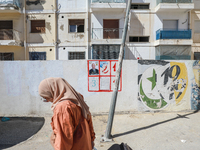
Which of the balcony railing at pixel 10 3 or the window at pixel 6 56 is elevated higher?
the balcony railing at pixel 10 3

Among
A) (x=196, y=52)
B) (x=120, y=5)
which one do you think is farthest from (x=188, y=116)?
(x=196, y=52)

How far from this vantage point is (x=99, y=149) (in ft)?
12.3

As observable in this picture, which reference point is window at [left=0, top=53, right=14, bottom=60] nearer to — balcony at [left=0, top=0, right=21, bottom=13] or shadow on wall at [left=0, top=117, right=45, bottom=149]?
balcony at [left=0, top=0, right=21, bottom=13]

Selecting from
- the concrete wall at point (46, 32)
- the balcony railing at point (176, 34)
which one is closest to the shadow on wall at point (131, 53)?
the balcony railing at point (176, 34)

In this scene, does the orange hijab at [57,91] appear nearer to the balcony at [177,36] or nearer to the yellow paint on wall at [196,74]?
the yellow paint on wall at [196,74]

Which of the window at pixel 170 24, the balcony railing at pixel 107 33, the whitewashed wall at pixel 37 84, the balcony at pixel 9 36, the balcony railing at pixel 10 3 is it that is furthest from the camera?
the window at pixel 170 24

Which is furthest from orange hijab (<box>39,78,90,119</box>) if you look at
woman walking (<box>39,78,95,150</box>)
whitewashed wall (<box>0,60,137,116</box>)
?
whitewashed wall (<box>0,60,137,116</box>)

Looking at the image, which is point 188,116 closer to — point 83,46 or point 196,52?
point 83,46

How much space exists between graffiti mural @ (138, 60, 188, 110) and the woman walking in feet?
13.2

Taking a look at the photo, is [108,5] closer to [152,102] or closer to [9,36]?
[9,36]

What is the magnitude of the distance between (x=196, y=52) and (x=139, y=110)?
13.9m

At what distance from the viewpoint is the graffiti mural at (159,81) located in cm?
561

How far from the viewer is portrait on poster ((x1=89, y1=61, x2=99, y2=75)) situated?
552 cm

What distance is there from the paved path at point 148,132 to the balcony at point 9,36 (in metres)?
12.4
